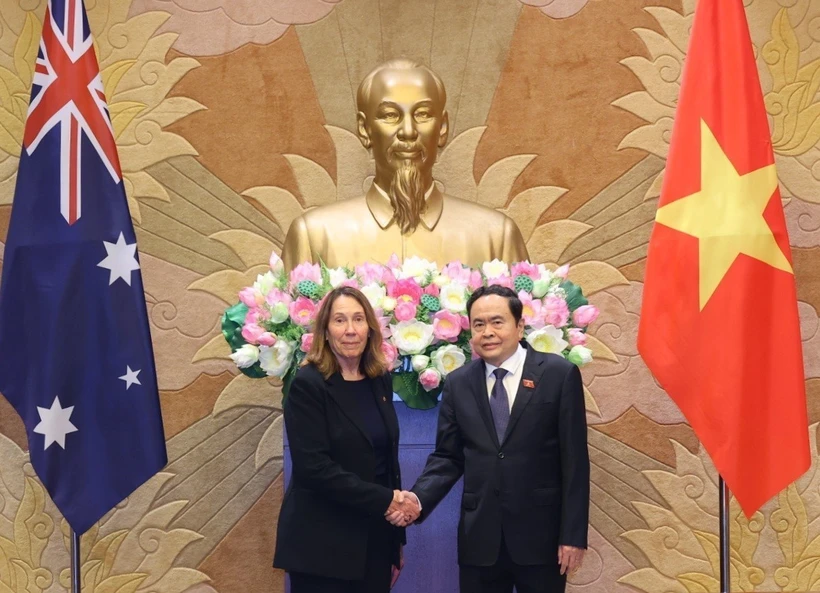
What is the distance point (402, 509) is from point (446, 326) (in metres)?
0.71

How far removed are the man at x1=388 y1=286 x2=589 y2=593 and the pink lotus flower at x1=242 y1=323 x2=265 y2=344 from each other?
0.75m

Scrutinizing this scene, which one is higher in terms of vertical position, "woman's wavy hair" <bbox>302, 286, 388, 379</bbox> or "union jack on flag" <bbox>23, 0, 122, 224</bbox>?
"union jack on flag" <bbox>23, 0, 122, 224</bbox>

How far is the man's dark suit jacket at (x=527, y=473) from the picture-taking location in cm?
313

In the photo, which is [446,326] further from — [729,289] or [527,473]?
[729,289]

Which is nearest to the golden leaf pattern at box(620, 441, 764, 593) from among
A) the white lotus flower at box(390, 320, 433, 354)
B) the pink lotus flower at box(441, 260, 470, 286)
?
the pink lotus flower at box(441, 260, 470, 286)

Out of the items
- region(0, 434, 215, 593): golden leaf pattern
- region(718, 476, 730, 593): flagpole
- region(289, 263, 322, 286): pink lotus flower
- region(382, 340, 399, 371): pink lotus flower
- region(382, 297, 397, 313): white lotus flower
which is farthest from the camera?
region(0, 434, 215, 593): golden leaf pattern

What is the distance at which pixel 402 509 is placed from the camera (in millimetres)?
3158

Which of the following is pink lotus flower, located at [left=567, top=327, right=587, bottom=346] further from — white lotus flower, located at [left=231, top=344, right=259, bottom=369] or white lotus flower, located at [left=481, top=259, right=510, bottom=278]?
white lotus flower, located at [left=231, top=344, right=259, bottom=369]

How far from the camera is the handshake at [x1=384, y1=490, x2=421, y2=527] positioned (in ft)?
10.3

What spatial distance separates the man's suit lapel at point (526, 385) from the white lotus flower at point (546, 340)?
38 centimetres

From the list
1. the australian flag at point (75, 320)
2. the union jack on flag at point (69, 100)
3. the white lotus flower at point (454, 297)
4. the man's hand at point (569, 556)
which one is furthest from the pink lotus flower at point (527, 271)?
the union jack on flag at point (69, 100)

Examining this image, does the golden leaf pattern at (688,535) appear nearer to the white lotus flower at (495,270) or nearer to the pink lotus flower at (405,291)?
the white lotus flower at (495,270)

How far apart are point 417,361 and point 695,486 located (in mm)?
1961

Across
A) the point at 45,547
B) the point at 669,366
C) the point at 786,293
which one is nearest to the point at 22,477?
the point at 45,547
